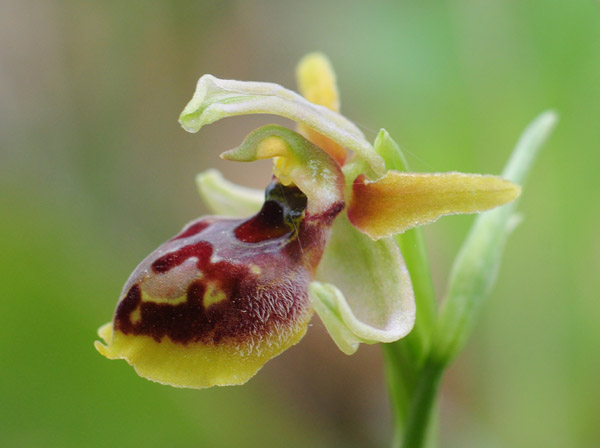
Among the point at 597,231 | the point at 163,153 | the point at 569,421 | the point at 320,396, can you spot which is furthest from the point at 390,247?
the point at 163,153

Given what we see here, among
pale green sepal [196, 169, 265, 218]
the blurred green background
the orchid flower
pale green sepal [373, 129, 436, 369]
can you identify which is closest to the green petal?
the orchid flower

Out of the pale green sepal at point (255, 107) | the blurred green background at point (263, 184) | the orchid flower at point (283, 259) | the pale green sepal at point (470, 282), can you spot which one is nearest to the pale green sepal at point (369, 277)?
the orchid flower at point (283, 259)

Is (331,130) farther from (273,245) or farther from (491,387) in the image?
(491,387)

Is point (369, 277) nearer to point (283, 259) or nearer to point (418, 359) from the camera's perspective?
point (283, 259)

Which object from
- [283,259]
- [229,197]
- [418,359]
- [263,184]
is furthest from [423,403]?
[263,184]

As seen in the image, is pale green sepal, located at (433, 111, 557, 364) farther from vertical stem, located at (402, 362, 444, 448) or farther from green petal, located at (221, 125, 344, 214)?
green petal, located at (221, 125, 344, 214)

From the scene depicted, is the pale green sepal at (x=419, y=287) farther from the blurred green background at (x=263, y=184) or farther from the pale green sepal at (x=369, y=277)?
the blurred green background at (x=263, y=184)
